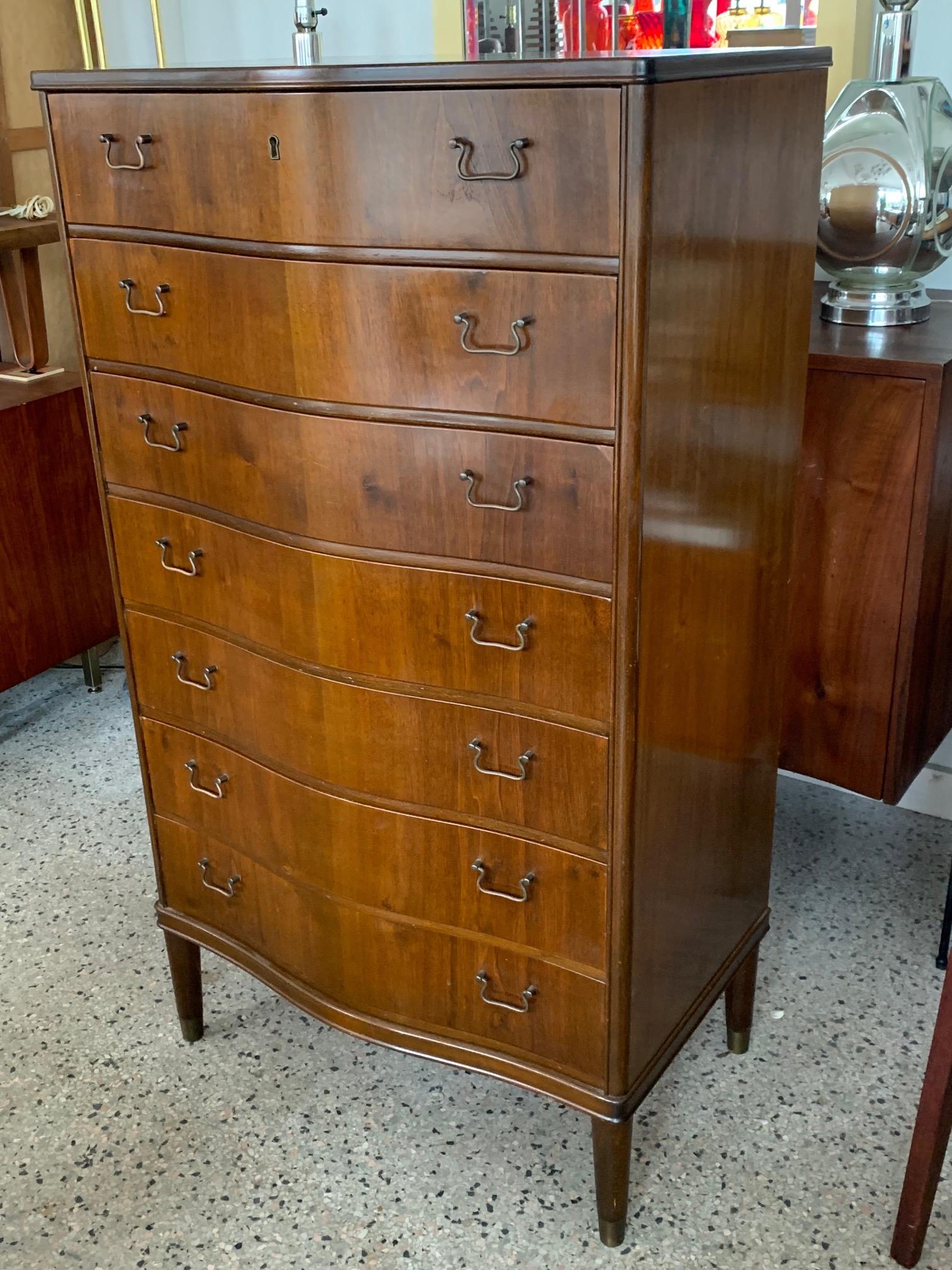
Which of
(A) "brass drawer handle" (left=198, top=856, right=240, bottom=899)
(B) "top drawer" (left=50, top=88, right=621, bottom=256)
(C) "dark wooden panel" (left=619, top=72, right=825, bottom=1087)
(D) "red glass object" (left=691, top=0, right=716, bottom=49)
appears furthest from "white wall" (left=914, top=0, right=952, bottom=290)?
(A) "brass drawer handle" (left=198, top=856, right=240, bottom=899)

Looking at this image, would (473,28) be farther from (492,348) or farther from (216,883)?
(216,883)

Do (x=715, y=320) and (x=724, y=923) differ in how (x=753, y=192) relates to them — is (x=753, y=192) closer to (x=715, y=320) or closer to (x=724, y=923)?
(x=715, y=320)

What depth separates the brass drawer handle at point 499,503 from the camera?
4.17 feet

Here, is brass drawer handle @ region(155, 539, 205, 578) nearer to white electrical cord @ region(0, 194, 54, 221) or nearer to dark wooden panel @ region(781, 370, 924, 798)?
dark wooden panel @ region(781, 370, 924, 798)

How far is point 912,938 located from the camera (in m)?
2.13

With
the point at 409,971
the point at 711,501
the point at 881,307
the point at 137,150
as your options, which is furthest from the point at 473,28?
the point at 409,971

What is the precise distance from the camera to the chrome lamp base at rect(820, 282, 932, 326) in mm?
1857

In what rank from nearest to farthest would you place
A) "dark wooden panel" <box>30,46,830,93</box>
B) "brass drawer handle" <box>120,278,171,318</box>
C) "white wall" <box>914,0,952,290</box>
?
"dark wooden panel" <box>30,46,830,93</box>
"brass drawer handle" <box>120,278,171,318</box>
"white wall" <box>914,0,952,290</box>

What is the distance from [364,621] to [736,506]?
0.44 metres

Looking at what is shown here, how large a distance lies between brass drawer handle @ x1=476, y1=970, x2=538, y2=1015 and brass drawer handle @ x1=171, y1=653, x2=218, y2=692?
506mm

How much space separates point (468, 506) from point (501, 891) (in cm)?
47

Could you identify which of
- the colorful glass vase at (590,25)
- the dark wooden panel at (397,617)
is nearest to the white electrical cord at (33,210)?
the colorful glass vase at (590,25)

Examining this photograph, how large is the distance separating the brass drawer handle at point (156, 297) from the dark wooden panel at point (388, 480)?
85 mm

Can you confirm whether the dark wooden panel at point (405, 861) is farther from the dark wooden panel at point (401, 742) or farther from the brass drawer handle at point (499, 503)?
the brass drawer handle at point (499, 503)
